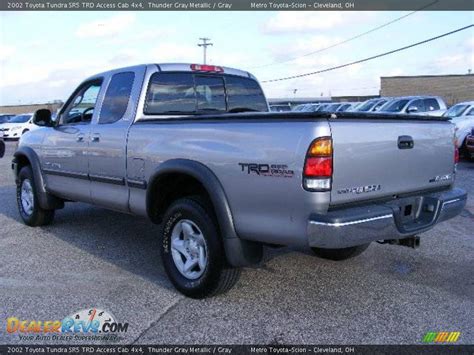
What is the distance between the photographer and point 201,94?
215 inches

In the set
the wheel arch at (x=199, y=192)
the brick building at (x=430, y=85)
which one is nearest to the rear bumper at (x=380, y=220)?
the wheel arch at (x=199, y=192)

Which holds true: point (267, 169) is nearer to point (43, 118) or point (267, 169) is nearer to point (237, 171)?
point (237, 171)

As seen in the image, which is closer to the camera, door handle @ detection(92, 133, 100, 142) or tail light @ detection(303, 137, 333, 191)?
tail light @ detection(303, 137, 333, 191)

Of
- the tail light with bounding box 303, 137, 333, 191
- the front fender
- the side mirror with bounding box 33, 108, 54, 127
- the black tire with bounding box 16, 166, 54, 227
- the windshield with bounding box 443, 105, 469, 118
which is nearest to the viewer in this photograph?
the tail light with bounding box 303, 137, 333, 191

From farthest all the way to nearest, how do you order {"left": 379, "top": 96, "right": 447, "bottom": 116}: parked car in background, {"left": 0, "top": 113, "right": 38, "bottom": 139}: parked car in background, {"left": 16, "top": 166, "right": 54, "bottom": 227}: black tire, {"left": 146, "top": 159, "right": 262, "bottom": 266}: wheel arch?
1. {"left": 0, "top": 113, "right": 38, "bottom": 139}: parked car in background
2. {"left": 379, "top": 96, "right": 447, "bottom": 116}: parked car in background
3. {"left": 16, "top": 166, "right": 54, "bottom": 227}: black tire
4. {"left": 146, "top": 159, "right": 262, "bottom": 266}: wheel arch

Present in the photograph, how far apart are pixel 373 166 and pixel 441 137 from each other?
106 cm

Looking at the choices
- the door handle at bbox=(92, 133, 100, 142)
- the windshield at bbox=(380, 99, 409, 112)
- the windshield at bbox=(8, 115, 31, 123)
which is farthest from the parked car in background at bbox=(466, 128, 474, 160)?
the windshield at bbox=(8, 115, 31, 123)

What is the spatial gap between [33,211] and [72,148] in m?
1.50

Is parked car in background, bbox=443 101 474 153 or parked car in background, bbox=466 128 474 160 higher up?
parked car in background, bbox=443 101 474 153

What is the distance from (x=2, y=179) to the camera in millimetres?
12188

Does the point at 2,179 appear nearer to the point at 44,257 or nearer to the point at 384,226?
the point at 44,257

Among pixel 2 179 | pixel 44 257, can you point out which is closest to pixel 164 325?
pixel 44 257

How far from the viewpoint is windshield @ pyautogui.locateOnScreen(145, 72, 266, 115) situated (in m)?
5.07

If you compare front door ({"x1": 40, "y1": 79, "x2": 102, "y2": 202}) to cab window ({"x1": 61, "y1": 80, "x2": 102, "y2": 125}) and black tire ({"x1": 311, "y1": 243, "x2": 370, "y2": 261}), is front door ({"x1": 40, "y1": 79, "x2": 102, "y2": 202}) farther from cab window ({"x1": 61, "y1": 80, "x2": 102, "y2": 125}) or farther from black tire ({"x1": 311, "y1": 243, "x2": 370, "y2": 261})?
black tire ({"x1": 311, "y1": 243, "x2": 370, "y2": 261})
